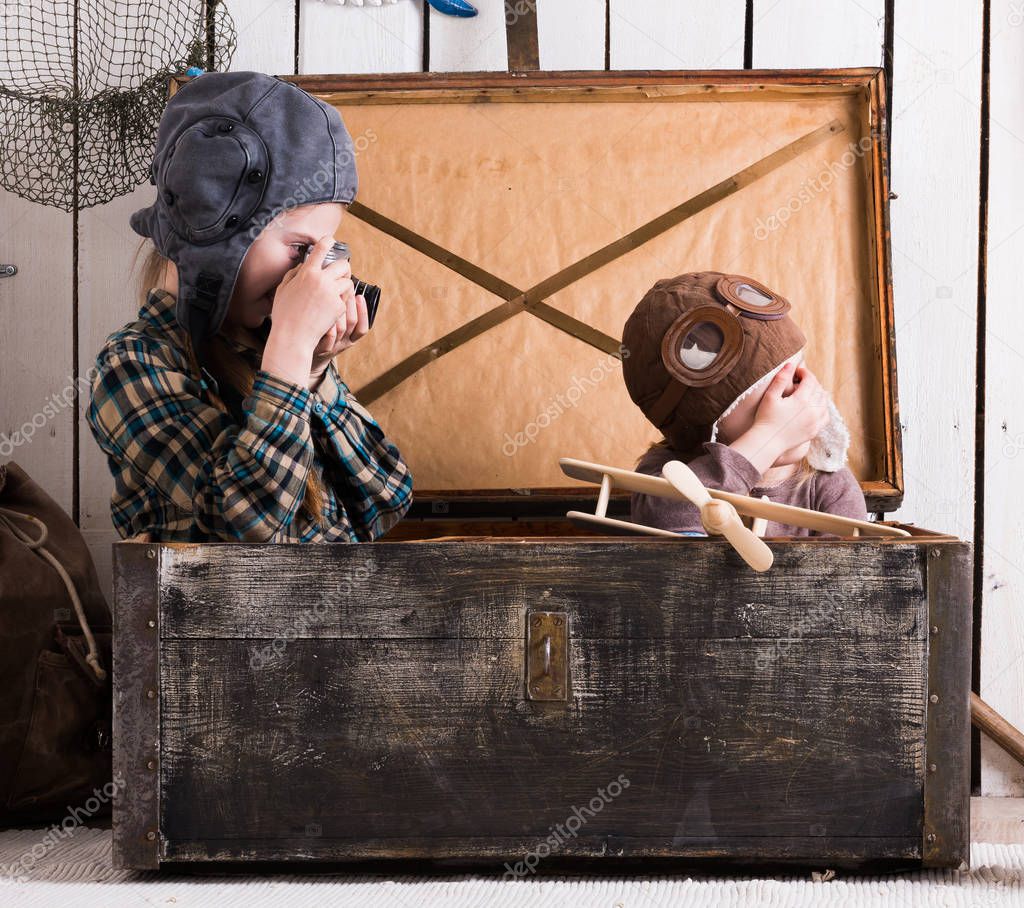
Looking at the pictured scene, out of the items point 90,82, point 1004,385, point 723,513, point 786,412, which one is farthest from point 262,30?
point 1004,385

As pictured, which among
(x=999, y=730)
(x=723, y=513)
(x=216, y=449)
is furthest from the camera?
(x=999, y=730)

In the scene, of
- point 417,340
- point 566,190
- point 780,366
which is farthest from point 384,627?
point 566,190

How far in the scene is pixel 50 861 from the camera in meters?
0.95

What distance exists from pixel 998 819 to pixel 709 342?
0.78 metres

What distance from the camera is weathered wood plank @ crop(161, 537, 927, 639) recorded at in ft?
2.77

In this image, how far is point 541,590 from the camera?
0.85m

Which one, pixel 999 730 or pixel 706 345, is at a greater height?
pixel 706 345

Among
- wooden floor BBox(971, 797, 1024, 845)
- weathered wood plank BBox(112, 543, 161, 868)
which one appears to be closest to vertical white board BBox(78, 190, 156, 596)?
weathered wood plank BBox(112, 543, 161, 868)

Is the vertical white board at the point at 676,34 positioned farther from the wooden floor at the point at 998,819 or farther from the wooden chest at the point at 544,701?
the wooden floor at the point at 998,819

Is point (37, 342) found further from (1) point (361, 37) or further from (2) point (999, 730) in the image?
(2) point (999, 730)

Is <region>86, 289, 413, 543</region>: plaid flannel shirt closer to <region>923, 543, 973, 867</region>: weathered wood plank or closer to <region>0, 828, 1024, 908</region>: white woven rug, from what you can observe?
<region>0, 828, 1024, 908</region>: white woven rug

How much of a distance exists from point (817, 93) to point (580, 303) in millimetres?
439

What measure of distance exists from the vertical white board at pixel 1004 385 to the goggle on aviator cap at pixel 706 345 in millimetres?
521

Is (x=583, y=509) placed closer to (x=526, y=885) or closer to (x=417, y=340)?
(x=417, y=340)
